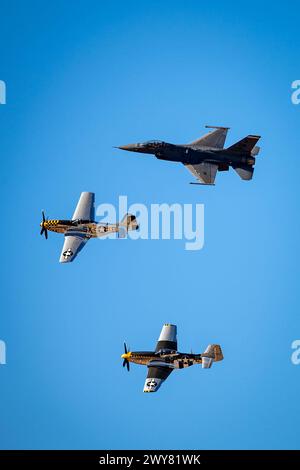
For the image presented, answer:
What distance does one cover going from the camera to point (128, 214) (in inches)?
5561

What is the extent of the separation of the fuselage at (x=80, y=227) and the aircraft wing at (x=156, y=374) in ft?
49.6

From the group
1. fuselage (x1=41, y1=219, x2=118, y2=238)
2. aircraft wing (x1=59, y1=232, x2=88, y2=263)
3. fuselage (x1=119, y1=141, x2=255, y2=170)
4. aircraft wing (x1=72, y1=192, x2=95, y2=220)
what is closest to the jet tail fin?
fuselage (x1=119, y1=141, x2=255, y2=170)

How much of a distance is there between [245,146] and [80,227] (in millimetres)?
18249

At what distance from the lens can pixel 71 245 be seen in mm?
139125

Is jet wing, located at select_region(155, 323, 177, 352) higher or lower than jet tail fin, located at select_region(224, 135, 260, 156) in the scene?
lower

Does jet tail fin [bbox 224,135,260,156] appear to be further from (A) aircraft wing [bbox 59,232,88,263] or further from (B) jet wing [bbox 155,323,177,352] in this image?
(B) jet wing [bbox 155,323,177,352]

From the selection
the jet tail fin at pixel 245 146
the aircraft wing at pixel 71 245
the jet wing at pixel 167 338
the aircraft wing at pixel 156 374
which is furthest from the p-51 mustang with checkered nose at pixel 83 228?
the aircraft wing at pixel 156 374

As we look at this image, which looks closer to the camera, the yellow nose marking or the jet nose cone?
the yellow nose marking

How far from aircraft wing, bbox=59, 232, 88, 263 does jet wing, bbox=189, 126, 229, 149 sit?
14875 millimetres

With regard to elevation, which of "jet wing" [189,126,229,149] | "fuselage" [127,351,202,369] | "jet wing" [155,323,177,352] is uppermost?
"jet wing" [189,126,229,149]

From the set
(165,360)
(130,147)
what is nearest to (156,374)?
(165,360)

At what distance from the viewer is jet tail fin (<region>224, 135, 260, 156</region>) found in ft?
459
